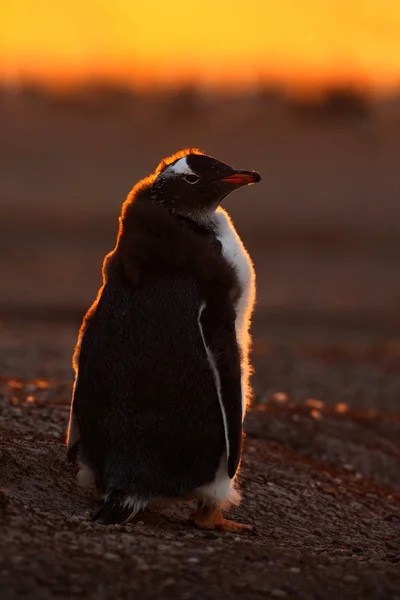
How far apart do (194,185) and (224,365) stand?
2.83 ft

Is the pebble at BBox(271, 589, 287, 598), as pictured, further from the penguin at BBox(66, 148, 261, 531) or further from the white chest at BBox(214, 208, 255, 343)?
the white chest at BBox(214, 208, 255, 343)

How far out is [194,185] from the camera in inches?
235

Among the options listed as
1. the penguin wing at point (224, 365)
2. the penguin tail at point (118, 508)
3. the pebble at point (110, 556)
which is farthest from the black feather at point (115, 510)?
the pebble at point (110, 556)

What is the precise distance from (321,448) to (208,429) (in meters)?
3.35

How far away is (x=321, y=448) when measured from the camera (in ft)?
29.4

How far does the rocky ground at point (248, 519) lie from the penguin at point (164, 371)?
204 mm

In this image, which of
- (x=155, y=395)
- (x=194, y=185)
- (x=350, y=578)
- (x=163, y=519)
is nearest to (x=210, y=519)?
(x=163, y=519)

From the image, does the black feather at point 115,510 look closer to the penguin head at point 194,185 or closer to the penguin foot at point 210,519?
the penguin foot at point 210,519

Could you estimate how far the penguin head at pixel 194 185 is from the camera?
235 inches

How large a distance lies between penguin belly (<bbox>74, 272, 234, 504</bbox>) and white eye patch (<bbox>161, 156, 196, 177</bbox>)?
0.52 metres

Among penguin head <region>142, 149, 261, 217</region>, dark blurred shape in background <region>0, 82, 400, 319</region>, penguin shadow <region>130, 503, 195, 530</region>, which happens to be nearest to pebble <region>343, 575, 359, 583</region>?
penguin shadow <region>130, 503, 195, 530</region>

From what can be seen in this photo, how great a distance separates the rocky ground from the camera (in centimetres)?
480

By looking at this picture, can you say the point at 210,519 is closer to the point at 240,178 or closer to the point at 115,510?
the point at 115,510

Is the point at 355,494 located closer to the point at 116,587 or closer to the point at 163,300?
the point at 163,300
